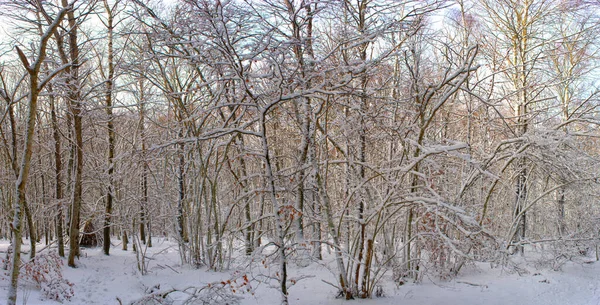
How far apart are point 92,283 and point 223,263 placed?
252 centimetres

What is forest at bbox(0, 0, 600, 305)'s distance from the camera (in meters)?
5.45

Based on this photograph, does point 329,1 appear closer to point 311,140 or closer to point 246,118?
point 311,140

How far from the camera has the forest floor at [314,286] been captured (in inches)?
265

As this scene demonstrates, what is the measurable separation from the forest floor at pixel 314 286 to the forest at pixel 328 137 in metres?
0.24

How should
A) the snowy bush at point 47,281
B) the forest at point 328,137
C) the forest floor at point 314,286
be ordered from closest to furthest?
the forest at point 328,137, the snowy bush at point 47,281, the forest floor at point 314,286

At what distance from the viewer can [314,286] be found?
7531 mm

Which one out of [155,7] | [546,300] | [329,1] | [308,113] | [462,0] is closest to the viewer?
[329,1]

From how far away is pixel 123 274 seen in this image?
8.21 metres

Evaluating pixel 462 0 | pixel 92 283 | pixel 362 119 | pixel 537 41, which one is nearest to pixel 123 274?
pixel 92 283

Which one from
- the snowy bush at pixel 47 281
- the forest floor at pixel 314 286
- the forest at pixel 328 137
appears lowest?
the forest floor at pixel 314 286

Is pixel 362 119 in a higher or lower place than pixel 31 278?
higher

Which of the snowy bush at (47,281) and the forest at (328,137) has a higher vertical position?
the forest at (328,137)

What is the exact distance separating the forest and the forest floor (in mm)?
237

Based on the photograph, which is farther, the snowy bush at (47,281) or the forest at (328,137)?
the snowy bush at (47,281)
